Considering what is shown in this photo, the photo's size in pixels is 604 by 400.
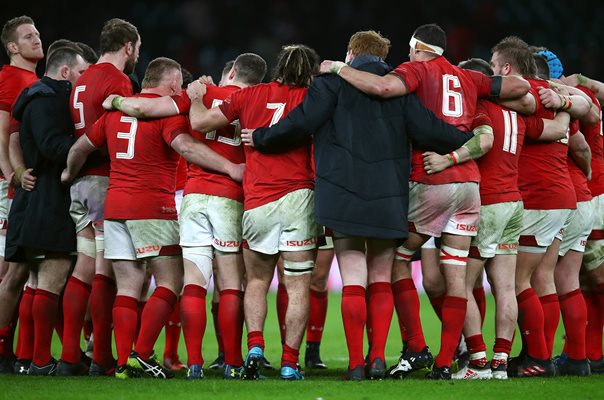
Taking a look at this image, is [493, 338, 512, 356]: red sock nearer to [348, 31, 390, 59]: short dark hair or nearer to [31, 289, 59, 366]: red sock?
[348, 31, 390, 59]: short dark hair

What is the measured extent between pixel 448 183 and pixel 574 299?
1701 mm

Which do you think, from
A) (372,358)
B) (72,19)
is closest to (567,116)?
(372,358)

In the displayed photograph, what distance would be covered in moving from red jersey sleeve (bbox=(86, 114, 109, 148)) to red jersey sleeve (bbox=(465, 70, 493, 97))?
8.88 feet

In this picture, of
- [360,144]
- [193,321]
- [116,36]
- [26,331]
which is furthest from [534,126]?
[26,331]

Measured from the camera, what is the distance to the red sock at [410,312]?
Answer: 6.76m

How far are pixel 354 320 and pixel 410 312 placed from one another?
589mm

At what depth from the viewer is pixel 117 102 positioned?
6.93 metres

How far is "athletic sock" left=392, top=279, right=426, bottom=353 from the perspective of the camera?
676cm

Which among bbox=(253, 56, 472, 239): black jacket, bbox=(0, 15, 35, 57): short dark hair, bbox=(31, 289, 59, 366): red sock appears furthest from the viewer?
bbox=(0, 15, 35, 57): short dark hair

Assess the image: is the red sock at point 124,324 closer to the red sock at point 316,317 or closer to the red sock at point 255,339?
the red sock at point 255,339

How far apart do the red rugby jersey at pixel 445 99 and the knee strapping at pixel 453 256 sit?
486 millimetres

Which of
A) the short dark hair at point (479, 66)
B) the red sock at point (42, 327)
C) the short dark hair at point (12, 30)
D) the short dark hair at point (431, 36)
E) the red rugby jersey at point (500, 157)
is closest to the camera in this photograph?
the short dark hair at point (431, 36)

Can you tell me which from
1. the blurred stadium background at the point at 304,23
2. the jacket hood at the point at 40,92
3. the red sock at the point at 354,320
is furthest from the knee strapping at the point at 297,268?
the blurred stadium background at the point at 304,23

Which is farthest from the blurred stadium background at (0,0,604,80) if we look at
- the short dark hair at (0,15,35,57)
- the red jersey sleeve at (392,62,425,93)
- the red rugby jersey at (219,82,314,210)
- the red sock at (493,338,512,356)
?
the red sock at (493,338,512,356)
